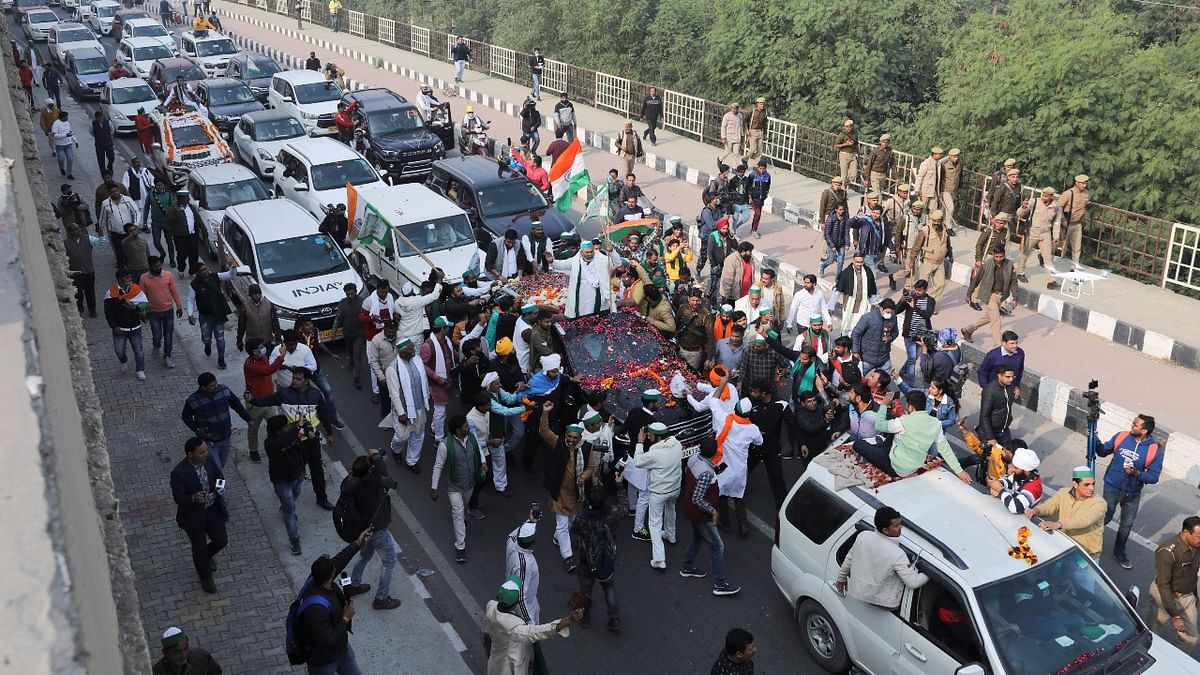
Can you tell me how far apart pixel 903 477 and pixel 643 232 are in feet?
30.3

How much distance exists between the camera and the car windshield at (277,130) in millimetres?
23500

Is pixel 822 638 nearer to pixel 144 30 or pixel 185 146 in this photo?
pixel 185 146

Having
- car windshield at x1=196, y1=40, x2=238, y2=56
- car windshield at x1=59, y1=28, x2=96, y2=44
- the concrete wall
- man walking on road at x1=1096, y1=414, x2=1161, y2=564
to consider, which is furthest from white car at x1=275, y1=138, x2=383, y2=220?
car windshield at x1=59, y1=28, x2=96, y2=44

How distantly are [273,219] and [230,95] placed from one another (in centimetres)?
1274

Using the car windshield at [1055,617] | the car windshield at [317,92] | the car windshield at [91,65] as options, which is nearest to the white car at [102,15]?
the car windshield at [91,65]

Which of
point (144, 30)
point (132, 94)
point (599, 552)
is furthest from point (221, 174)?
point (144, 30)

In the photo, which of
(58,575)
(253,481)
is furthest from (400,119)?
(58,575)

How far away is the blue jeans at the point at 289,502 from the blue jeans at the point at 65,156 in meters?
15.6

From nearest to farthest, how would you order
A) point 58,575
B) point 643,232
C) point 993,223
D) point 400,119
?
point 58,575 < point 993,223 < point 643,232 < point 400,119

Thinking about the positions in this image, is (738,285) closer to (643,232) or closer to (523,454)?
(643,232)

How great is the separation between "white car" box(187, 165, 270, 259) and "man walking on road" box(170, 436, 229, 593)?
377 inches

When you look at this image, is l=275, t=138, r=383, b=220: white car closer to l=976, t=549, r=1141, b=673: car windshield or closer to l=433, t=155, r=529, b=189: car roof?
l=433, t=155, r=529, b=189: car roof

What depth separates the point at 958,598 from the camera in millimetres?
7191

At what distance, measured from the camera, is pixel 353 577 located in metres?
9.45
